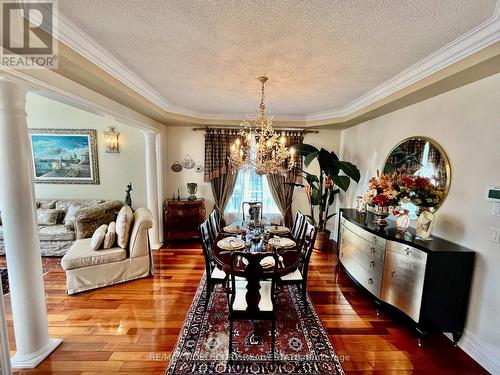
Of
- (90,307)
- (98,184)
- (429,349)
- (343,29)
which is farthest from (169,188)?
(429,349)

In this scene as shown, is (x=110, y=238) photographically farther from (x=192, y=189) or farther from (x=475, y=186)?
(x=475, y=186)

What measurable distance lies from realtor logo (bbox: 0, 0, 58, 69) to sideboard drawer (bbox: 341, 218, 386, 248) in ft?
11.5

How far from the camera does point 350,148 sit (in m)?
4.46

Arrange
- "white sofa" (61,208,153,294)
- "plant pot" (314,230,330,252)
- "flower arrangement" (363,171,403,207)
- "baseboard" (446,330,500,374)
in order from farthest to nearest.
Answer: "plant pot" (314,230,330,252) < "white sofa" (61,208,153,294) < "flower arrangement" (363,171,403,207) < "baseboard" (446,330,500,374)

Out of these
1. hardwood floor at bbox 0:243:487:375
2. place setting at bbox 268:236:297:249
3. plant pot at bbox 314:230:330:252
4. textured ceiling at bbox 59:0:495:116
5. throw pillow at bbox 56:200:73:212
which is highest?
textured ceiling at bbox 59:0:495:116

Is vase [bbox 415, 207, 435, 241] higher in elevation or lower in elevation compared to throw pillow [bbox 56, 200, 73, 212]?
higher

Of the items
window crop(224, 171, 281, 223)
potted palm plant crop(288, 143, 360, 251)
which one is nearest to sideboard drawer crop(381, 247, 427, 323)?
potted palm plant crop(288, 143, 360, 251)

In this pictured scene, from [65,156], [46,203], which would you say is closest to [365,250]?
[65,156]

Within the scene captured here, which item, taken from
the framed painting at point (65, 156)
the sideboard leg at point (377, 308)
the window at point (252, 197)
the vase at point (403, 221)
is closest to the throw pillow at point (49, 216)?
the framed painting at point (65, 156)

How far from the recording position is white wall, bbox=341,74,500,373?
6.18 ft

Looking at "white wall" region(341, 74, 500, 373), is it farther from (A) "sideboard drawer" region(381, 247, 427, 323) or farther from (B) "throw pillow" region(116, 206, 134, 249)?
(B) "throw pillow" region(116, 206, 134, 249)

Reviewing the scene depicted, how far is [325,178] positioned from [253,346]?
316cm

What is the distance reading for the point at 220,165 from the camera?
478 cm

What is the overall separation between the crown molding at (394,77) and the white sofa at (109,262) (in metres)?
1.84
